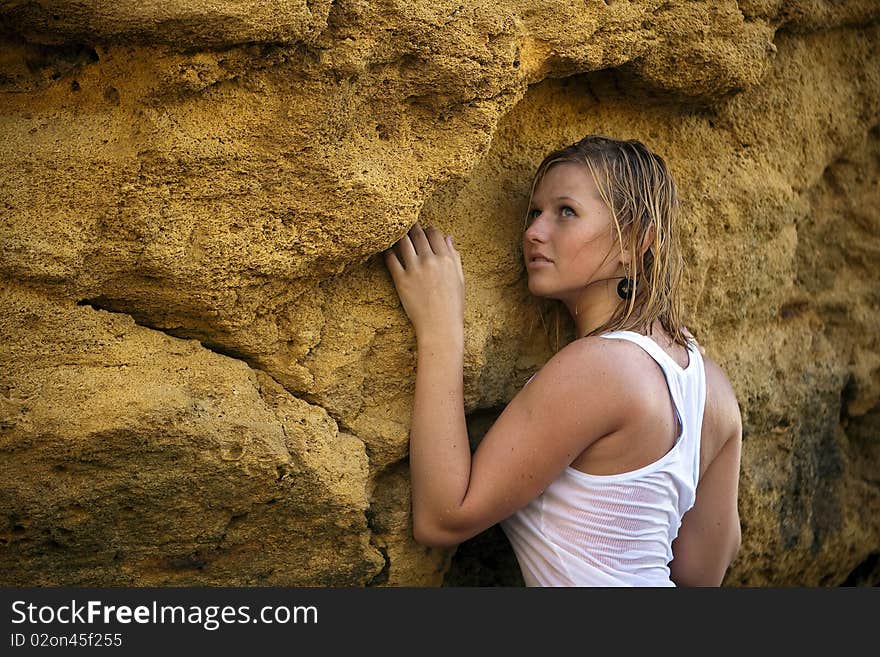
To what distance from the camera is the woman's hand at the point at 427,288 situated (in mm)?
2246

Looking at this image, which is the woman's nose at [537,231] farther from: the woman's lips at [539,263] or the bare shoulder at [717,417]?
the bare shoulder at [717,417]

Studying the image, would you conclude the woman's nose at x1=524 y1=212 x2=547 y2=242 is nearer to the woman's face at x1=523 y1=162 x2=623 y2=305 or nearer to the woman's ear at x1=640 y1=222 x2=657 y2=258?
the woman's face at x1=523 y1=162 x2=623 y2=305

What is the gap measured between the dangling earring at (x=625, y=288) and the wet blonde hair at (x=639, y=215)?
1 cm

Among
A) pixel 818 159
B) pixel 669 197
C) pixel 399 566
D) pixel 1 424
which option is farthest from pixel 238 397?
pixel 818 159

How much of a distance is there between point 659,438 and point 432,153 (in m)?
0.83

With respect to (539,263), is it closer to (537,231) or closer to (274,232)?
(537,231)

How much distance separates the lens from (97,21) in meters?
1.79

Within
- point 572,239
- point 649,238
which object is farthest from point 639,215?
point 572,239

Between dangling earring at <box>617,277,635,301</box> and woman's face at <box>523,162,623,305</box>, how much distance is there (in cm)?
2

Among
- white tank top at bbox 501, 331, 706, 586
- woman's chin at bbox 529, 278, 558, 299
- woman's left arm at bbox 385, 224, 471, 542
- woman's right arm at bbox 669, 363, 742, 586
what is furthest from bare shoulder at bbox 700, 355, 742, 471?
woman's left arm at bbox 385, 224, 471, 542

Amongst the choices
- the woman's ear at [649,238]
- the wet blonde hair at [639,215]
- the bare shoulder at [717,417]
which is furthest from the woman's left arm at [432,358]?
the bare shoulder at [717,417]

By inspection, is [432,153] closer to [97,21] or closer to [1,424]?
[97,21]

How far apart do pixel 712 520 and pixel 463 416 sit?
2.52 feet

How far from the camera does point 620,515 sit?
7.24 feet
